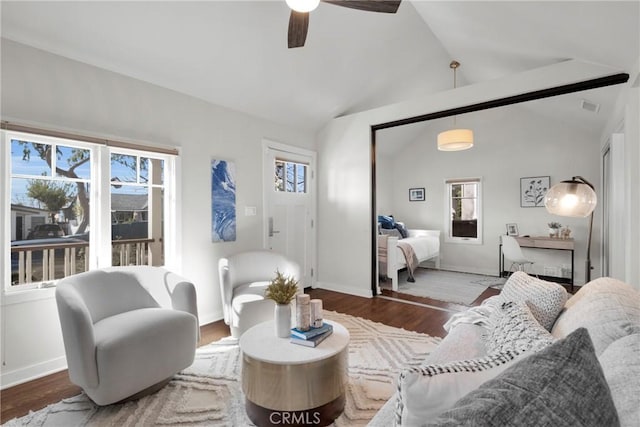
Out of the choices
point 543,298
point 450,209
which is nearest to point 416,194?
point 450,209

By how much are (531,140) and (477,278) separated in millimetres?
2624

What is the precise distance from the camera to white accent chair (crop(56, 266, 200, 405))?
1836mm

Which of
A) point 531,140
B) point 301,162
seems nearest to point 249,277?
point 301,162

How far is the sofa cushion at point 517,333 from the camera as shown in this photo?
1.09 m

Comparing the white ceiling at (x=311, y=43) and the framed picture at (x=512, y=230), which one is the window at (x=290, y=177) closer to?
the white ceiling at (x=311, y=43)

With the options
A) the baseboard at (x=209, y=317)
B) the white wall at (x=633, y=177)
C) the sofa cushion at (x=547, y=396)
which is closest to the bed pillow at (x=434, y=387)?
the sofa cushion at (x=547, y=396)

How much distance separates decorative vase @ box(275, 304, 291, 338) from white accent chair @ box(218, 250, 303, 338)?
0.96 metres

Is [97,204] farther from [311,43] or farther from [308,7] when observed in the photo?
[311,43]

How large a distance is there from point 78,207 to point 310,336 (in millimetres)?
2269

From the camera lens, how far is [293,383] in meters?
1.67

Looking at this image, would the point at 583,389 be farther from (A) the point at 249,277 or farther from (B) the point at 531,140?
(B) the point at 531,140

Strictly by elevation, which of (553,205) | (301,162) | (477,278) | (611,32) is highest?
(611,32)

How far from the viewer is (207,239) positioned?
350 cm

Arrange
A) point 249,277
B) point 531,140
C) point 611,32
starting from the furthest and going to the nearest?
1. point 531,140
2. point 249,277
3. point 611,32
